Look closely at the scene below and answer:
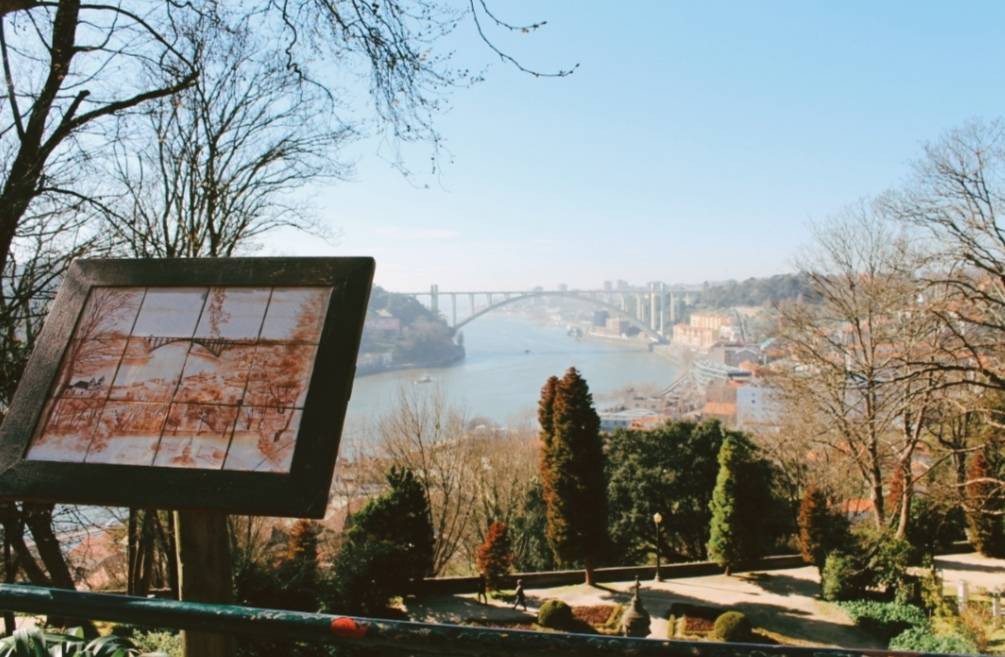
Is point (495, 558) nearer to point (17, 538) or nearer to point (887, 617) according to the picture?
point (887, 617)

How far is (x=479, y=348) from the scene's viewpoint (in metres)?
77.1

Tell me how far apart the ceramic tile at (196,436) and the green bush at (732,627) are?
10.7 m

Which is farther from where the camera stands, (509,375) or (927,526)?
(509,375)

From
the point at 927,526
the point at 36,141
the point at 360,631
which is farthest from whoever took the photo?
the point at 927,526

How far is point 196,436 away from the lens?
5.95 feet

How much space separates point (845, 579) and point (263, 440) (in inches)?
557

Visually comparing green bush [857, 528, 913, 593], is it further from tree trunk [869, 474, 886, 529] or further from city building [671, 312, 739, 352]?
city building [671, 312, 739, 352]

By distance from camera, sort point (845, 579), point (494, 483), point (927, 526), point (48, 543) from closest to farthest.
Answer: point (48, 543) → point (845, 579) → point (927, 526) → point (494, 483)

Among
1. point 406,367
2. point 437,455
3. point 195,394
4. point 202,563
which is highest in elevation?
point 406,367

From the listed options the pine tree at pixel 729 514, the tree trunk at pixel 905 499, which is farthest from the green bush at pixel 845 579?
the pine tree at pixel 729 514

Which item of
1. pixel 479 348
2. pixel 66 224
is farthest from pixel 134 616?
pixel 479 348

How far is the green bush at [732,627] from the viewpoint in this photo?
1060cm

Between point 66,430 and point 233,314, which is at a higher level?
point 233,314

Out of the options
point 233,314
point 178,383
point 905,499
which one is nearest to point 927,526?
point 905,499
